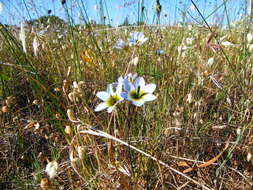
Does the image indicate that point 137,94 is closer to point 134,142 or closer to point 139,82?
point 139,82

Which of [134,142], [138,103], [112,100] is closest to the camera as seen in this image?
[138,103]

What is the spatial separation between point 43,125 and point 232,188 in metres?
0.76

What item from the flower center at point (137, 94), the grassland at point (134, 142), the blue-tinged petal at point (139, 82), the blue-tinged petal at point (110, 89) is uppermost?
the blue-tinged petal at point (139, 82)

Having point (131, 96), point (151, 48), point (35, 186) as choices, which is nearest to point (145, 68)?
point (151, 48)

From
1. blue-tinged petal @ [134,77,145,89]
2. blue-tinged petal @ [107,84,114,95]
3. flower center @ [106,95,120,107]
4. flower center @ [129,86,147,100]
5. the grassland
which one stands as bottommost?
the grassland

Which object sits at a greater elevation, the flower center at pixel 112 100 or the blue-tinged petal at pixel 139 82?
the blue-tinged petal at pixel 139 82

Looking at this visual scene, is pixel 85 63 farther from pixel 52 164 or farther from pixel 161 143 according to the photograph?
pixel 52 164

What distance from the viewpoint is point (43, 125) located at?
3.68ft

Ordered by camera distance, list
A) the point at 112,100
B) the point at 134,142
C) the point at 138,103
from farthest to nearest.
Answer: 1. the point at 134,142
2. the point at 112,100
3. the point at 138,103

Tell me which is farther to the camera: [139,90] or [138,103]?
[139,90]

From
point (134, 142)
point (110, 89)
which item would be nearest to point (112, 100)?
point (110, 89)

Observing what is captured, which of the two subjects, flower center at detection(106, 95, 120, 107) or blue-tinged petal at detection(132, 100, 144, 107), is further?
flower center at detection(106, 95, 120, 107)

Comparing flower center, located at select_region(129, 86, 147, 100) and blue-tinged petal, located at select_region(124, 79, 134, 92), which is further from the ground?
blue-tinged petal, located at select_region(124, 79, 134, 92)

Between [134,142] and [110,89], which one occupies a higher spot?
[110,89]
